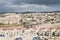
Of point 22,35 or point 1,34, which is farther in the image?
point 1,34

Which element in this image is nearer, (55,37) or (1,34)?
(1,34)

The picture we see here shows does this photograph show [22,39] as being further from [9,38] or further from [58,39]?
[58,39]

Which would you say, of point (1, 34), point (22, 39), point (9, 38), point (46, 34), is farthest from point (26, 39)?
point (46, 34)

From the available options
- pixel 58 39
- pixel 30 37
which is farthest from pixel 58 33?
pixel 30 37

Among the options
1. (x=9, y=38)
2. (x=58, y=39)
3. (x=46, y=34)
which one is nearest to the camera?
(x=9, y=38)

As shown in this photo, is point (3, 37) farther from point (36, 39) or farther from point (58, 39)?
point (58, 39)

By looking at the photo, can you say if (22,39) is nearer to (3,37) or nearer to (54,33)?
(3,37)

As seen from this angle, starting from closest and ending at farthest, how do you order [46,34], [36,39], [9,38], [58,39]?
[36,39] → [9,38] → [58,39] → [46,34]

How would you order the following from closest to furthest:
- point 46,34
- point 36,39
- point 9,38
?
point 36,39 < point 9,38 < point 46,34
